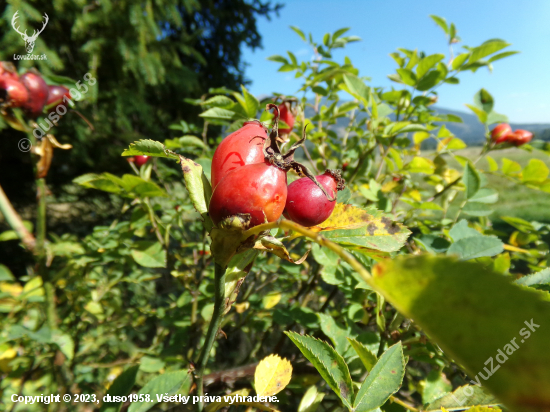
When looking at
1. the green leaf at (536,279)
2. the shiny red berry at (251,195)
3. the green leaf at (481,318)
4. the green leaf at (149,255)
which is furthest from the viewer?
the green leaf at (149,255)

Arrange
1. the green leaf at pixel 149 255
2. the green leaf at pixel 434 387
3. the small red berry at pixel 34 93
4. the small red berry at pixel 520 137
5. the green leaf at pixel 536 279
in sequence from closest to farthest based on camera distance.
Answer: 1. the green leaf at pixel 536 279
2. the green leaf at pixel 434 387
3. the small red berry at pixel 34 93
4. the green leaf at pixel 149 255
5. the small red berry at pixel 520 137

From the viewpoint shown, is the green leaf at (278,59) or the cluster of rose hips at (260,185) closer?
the cluster of rose hips at (260,185)

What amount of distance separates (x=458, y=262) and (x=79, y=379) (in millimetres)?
1645

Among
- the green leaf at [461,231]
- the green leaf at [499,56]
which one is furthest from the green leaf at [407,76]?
the green leaf at [461,231]

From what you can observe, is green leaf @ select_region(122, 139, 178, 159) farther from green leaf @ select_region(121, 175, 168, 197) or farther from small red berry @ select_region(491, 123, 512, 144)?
small red berry @ select_region(491, 123, 512, 144)

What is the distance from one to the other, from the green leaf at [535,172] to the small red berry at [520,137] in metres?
0.09

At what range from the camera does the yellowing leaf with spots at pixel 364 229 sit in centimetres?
39

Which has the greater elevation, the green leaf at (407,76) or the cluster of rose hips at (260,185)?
the green leaf at (407,76)

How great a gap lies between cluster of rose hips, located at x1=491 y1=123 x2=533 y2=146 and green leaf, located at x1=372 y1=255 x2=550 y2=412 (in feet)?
3.85

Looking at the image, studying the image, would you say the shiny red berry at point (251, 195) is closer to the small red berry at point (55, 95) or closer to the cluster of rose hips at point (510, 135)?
the small red berry at point (55, 95)

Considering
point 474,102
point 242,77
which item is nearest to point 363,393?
point 474,102

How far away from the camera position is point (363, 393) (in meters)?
0.45

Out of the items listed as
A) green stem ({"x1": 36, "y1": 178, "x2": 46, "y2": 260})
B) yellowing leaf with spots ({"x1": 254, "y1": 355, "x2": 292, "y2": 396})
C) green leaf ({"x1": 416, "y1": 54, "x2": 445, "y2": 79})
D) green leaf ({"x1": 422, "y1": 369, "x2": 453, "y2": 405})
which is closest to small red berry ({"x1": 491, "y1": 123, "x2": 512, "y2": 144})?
green leaf ({"x1": 416, "y1": 54, "x2": 445, "y2": 79})

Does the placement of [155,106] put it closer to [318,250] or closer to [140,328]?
[140,328]
